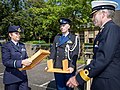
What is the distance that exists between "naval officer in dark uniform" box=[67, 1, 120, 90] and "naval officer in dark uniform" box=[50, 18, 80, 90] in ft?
6.24

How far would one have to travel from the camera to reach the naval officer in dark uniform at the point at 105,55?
2816 mm

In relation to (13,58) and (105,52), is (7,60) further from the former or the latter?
(105,52)

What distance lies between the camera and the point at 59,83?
514 cm

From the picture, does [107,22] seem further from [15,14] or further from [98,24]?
[15,14]

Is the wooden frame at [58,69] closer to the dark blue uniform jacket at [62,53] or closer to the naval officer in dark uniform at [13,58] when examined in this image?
the dark blue uniform jacket at [62,53]

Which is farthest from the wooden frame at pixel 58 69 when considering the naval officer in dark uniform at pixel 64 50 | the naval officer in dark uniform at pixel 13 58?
the naval officer in dark uniform at pixel 13 58

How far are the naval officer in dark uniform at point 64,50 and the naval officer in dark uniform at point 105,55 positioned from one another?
1.90 meters

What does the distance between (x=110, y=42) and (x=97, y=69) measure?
0.33 m

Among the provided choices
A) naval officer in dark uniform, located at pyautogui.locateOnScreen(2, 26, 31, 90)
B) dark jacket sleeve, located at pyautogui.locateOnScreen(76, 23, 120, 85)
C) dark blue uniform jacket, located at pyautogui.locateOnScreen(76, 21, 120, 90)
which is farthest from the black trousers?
dark jacket sleeve, located at pyautogui.locateOnScreen(76, 23, 120, 85)

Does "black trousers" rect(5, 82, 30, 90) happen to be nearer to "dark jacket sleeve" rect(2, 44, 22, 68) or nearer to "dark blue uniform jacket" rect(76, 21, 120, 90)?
"dark jacket sleeve" rect(2, 44, 22, 68)

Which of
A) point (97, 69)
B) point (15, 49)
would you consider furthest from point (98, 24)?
point (15, 49)

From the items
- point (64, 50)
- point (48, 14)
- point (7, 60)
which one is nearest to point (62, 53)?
point (64, 50)

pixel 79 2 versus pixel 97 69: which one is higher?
pixel 79 2

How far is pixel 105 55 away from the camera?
9.18ft
